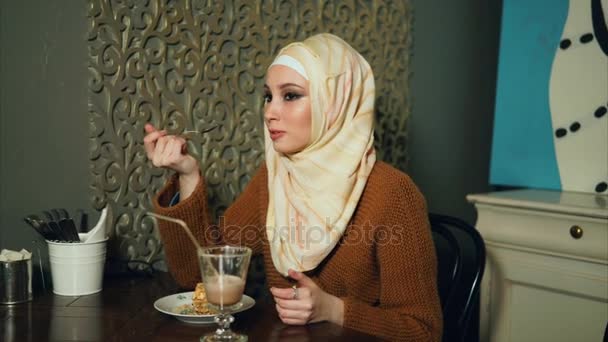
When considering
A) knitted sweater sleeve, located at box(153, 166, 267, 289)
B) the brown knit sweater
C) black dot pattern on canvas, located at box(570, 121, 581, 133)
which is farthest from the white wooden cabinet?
knitted sweater sleeve, located at box(153, 166, 267, 289)

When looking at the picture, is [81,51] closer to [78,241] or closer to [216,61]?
[216,61]

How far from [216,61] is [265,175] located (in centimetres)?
42

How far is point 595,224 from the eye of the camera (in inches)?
65.2

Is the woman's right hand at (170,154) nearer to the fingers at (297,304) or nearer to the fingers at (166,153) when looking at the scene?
the fingers at (166,153)

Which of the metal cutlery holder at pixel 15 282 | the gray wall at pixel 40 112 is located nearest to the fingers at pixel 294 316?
the metal cutlery holder at pixel 15 282

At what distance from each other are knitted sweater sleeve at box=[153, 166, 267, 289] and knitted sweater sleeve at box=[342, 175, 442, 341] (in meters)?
0.41

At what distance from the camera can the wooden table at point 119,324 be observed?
121cm

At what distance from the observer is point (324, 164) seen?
1.55 meters

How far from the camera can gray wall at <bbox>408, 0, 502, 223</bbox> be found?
2.44 m

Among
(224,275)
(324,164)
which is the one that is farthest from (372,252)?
(224,275)

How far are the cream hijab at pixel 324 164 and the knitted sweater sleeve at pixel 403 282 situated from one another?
119 millimetres

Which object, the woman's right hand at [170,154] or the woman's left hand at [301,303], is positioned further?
the woman's right hand at [170,154]

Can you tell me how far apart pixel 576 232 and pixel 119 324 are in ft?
4.13

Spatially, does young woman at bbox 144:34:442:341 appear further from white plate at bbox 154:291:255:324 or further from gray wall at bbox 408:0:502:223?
gray wall at bbox 408:0:502:223
